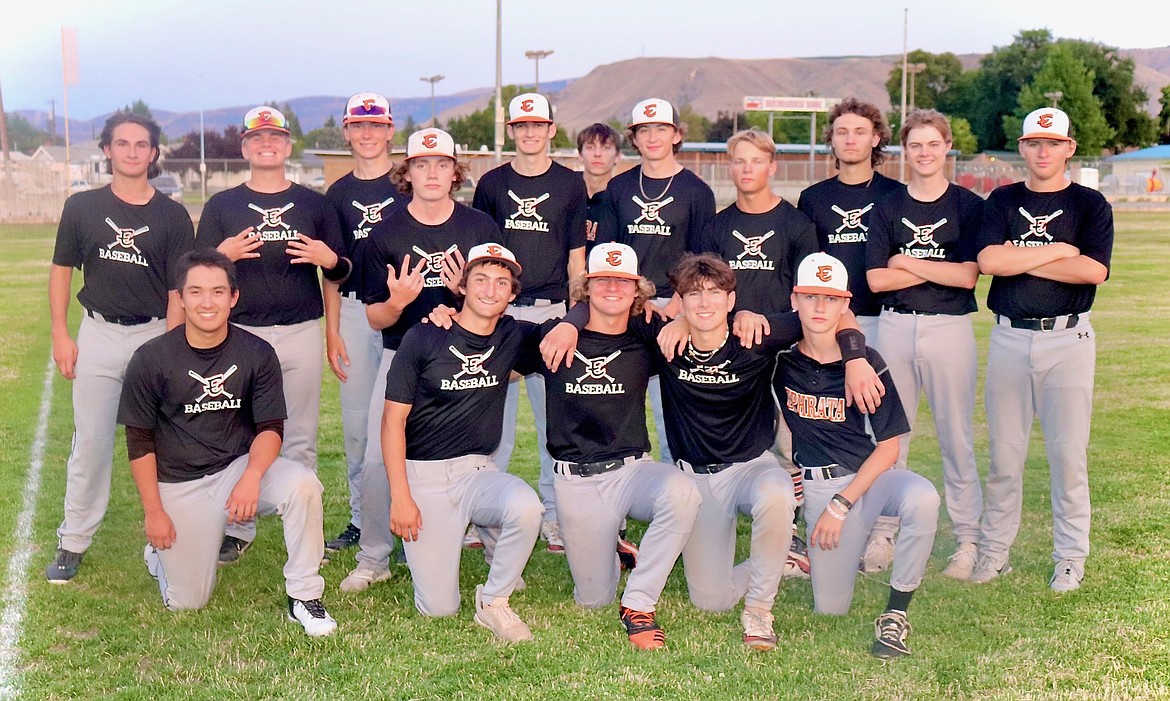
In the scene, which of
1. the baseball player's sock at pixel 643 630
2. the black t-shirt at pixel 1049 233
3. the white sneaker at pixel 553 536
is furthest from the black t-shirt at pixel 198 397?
the black t-shirt at pixel 1049 233

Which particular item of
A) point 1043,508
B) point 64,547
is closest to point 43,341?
point 64,547

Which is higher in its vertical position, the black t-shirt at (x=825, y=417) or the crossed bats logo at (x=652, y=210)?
the crossed bats logo at (x=652, y=210)

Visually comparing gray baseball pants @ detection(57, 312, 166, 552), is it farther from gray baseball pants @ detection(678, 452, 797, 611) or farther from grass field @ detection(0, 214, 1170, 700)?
gray baseball pants @ detection(678, 452, 797, 611)

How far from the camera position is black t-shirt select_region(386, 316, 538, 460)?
223 inches

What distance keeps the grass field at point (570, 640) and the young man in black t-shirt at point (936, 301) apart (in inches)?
23.7

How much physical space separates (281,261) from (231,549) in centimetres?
176

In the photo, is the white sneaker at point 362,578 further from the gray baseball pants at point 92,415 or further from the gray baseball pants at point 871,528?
the gray baseball pants at point 871,528

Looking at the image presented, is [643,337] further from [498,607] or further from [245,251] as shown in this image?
[245,251]

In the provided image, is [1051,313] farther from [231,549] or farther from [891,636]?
[231,549]

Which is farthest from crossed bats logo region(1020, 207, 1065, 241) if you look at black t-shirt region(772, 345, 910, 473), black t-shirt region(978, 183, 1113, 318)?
black t-shirt region(772, 345, 910, 473)

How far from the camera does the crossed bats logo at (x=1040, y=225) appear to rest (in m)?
5.94

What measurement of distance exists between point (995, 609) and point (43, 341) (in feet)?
45.7

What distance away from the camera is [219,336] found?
571 centimetres

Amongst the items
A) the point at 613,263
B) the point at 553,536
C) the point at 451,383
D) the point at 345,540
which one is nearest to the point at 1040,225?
the point at 613,263
